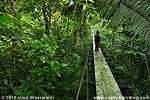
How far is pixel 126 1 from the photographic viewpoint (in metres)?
0.59

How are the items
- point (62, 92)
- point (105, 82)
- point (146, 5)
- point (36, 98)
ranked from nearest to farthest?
point (146, 5) < point (36, 98) < point (62, 92) < point (105, 82)

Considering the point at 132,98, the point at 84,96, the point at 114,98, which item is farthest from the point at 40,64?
the point at 132,98

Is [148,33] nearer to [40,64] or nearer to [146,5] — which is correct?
[146,5]

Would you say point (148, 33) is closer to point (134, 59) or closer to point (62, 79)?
point (62, 79)

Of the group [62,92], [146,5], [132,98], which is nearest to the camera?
[146,5]

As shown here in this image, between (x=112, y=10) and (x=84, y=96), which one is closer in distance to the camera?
(x=112, y=10)

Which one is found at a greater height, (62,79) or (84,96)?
(62,79)

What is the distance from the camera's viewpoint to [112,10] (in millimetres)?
657

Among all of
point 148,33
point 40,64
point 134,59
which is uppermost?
point 148,33

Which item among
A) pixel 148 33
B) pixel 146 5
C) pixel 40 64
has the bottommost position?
pixel 40 64

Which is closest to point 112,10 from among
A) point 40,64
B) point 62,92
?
point 40,64

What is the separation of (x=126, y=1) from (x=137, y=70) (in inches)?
102

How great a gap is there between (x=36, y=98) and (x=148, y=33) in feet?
4.37

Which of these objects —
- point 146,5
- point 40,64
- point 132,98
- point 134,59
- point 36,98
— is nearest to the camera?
point 146,5
